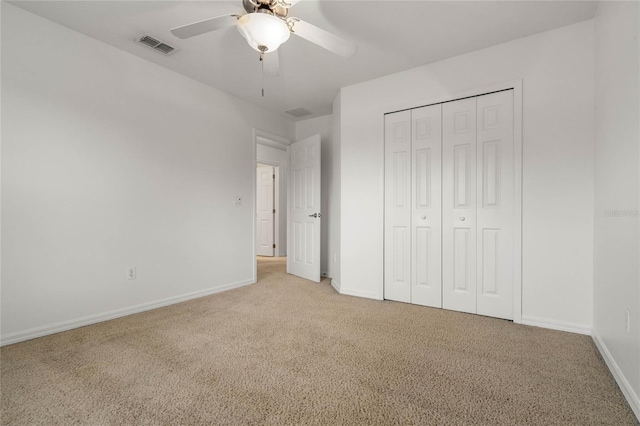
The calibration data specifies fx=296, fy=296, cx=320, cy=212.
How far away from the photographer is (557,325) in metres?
2.38

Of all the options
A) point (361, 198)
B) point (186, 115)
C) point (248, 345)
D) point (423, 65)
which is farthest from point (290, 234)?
point (423, 65)

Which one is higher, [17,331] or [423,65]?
[423,65]

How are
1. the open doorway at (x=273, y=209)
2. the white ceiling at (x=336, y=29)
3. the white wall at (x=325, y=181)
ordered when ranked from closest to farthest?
the white ceiling at (x=336, y=29) → the white wall at (x=325, y=181) → the open doorway at (x=273, y=209)

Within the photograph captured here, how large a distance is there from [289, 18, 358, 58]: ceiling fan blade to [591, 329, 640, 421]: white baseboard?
89.3 inches

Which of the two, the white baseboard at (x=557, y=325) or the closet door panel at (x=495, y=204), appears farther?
the closet door panel at (x=495, y=204)

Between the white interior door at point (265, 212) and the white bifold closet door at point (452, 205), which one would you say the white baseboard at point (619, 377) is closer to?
the white bifold closet door at point (452, 205)

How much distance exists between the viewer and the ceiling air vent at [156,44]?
8.20ft

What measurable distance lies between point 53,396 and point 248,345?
3.39 feet

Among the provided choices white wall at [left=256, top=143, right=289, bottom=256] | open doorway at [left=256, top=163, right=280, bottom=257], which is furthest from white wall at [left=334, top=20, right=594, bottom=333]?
open doorway at [left=256, top=163, right=280, bottom=257]

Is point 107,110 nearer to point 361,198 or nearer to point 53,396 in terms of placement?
point 53,396

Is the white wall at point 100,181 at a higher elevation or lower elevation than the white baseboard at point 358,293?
higher

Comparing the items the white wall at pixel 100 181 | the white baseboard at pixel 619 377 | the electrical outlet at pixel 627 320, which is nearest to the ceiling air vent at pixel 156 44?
the white wall at pixel 100 181

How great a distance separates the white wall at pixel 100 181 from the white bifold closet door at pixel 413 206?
1955mm

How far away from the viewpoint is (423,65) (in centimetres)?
299
